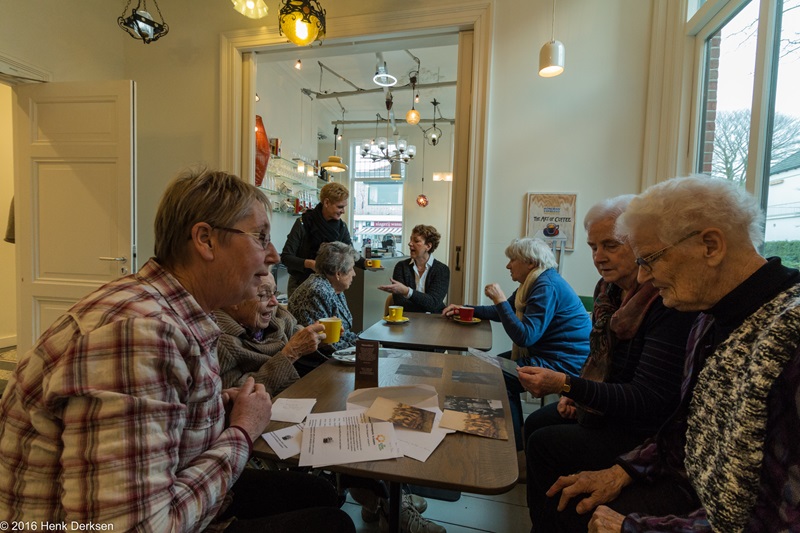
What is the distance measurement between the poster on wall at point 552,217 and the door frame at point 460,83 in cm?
40

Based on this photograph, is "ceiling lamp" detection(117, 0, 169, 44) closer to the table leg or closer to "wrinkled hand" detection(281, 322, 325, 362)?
"wrinkled hand" detection(281, 322, 325, 362)

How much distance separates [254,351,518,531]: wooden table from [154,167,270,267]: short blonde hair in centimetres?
53

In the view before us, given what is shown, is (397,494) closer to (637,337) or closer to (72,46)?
(637,337)

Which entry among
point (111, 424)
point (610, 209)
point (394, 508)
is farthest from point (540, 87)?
point (111, 424)

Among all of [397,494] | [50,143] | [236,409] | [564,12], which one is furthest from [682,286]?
[50,143]

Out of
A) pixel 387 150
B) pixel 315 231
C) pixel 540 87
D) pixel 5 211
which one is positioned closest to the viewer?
pixel 540 87

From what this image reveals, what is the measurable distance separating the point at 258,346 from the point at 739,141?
105 inches

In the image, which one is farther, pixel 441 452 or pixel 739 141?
pixel 739 141

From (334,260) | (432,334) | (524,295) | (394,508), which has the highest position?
(334,260)

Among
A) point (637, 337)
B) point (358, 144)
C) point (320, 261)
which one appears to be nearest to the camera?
point (637, 337)

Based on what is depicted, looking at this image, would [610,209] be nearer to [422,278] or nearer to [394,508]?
[394,508]

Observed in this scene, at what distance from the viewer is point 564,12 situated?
300 cm

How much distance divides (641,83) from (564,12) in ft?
2.58

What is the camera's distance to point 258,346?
1600mm
